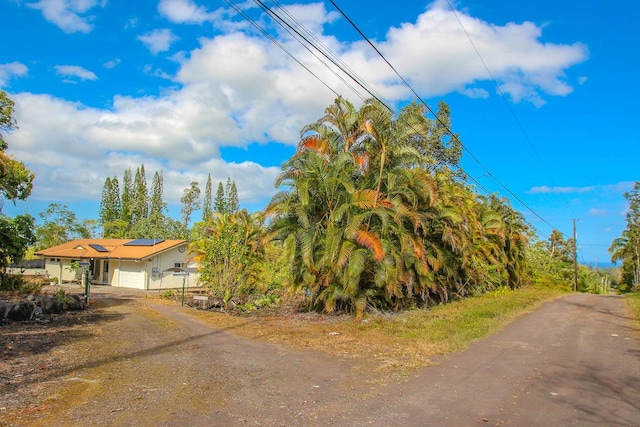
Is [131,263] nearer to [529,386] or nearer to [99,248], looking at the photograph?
[99,248]

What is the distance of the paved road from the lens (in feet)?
17.2

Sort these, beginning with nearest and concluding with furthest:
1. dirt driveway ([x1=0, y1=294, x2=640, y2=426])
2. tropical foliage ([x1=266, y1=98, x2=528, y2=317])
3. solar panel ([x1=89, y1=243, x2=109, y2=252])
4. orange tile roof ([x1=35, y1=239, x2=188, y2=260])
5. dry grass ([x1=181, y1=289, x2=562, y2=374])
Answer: dirt driveway ([x1=0, y1=294, x2=640, y2=426]), dry grass ([x1=181, y1=289, x2=562, y2=374]), tropical foliage ([x1=266, y1=98, x2=528, y2=317]), orange tile roof ([x1=35, y1=239, x2=188, y2=260]), solar panel ([x1=89, y1=243, x2=109, y2=252])

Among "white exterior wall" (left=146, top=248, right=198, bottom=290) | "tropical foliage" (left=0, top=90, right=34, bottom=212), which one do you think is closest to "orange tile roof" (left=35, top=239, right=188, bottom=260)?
"white exterior wall" (left=146, top=248, right=198, bottom=290)

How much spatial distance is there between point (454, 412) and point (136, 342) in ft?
22.7

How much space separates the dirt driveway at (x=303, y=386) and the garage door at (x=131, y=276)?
24.6 meters

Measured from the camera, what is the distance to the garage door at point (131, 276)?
3328cm

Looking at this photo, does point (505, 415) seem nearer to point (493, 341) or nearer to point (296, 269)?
point (493, 341)

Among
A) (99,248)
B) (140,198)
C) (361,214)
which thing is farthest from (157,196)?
(361,214)

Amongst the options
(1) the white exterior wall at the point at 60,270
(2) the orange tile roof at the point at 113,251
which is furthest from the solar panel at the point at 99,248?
(1) the white exterior wall at the point at 60,270

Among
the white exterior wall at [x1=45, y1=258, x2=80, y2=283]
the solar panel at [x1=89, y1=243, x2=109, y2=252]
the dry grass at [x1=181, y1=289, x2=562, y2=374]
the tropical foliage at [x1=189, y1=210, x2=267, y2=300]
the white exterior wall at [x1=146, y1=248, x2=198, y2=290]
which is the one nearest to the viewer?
the dry grass at [x1=181, y1=289, x2=562, y2=374]

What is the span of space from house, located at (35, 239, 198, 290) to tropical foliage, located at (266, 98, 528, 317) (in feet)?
65.6

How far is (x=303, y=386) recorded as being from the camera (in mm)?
6523

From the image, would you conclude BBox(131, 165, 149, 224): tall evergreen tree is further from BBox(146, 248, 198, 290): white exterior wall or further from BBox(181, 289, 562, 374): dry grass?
BBox(181, 289, 562, 374): dry grass

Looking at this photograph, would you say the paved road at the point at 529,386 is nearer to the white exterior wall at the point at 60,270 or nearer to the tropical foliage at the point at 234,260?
the tropical foliage at the point at 234,260
